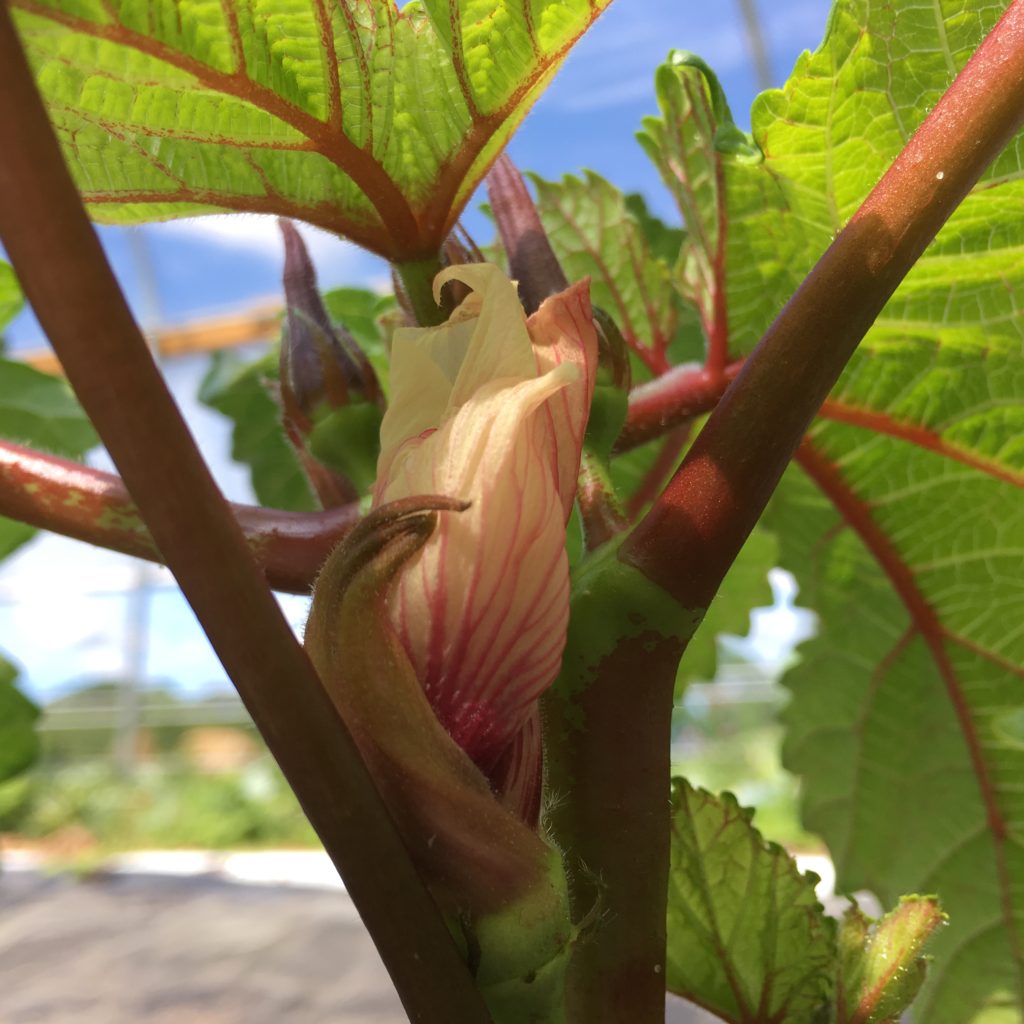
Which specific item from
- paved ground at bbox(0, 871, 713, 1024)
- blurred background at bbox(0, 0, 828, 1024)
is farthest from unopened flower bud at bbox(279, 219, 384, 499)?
blurred background at bbox(0, 0, 828, 1024)

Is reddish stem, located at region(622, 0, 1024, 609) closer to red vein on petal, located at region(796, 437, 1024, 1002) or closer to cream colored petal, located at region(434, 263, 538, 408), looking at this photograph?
cream colored petal, located at region(434, 263, 538, 408)

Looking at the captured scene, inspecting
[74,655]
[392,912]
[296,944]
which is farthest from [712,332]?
[74,655]

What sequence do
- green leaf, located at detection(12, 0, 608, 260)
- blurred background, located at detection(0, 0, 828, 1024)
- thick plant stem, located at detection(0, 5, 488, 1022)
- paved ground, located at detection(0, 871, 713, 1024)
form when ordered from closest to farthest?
thick plant stem, located at detection(0, 5, 488, 1022) → green leaf, located at detection(12, 0, 608, 260) → paved ground, located at detection(0, 871, 713, 1024) → blurred background, located at detection(0, 0, 828, 1024)

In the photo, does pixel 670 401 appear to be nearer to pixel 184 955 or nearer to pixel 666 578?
pixel 666 578

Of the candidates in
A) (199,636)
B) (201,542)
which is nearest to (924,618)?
(201,542)

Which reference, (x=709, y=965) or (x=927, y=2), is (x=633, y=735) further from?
(x=927, y=2)

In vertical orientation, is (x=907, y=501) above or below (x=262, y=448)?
below
